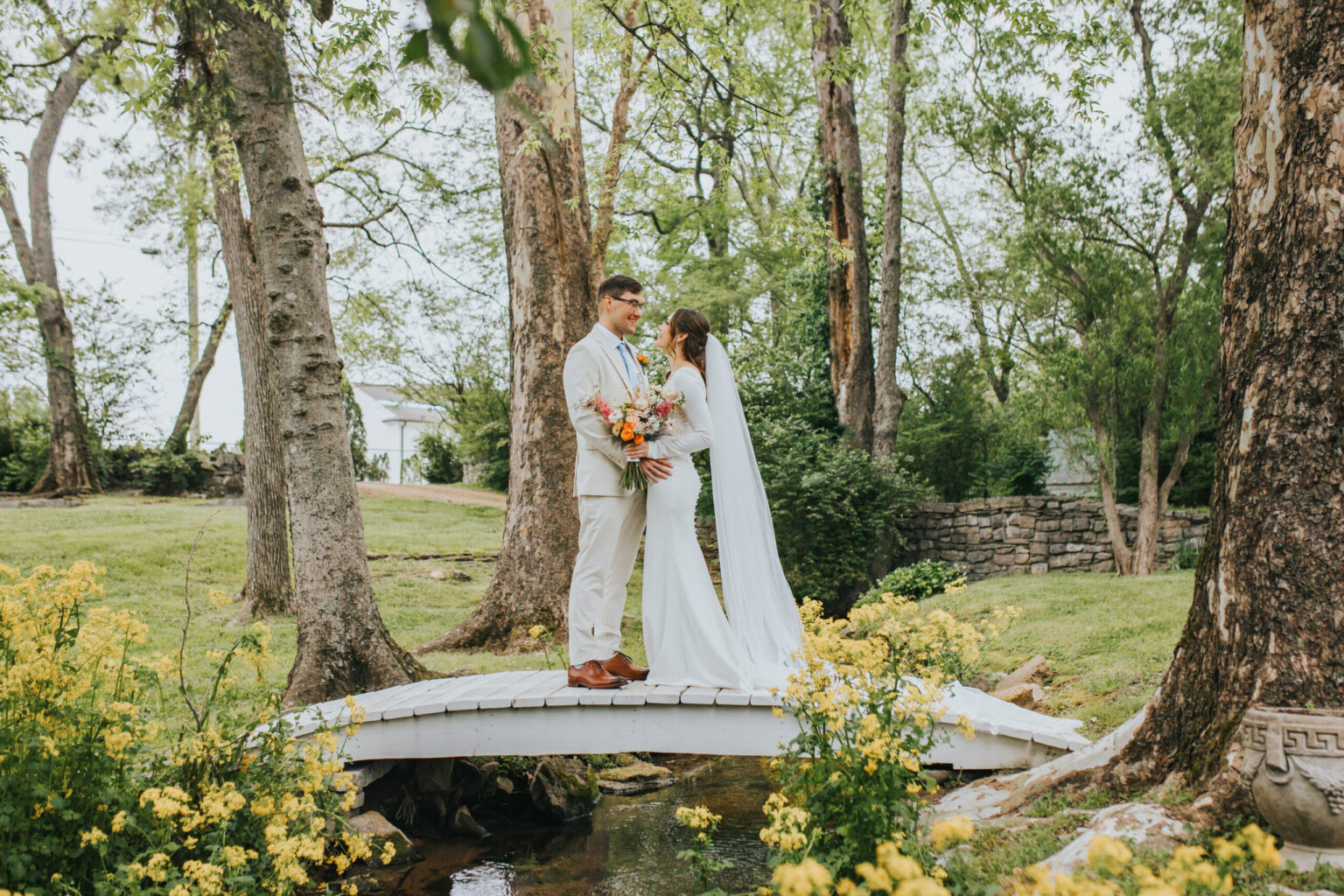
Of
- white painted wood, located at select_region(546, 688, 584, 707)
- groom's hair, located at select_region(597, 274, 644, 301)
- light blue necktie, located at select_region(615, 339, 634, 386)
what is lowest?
white painted wood, located at select_region(546, 688, 584, 707)

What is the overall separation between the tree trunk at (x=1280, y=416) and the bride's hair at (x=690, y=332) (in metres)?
2.95

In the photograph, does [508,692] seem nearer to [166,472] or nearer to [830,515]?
[830,515]

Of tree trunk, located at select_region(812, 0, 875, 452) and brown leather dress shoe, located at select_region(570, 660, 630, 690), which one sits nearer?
brown leather dress shoe, located at select_region(570, 660, 630, 690)

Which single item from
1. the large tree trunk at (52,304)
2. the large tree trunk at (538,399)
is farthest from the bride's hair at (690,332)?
the large tree trunk at (52,304)

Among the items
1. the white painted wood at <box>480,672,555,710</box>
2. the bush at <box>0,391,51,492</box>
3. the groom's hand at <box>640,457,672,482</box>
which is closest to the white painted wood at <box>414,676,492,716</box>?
the white painted wood at <box>480,672,555,710</box>

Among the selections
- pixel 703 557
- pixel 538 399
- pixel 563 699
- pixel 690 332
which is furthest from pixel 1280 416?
pixel 538 399

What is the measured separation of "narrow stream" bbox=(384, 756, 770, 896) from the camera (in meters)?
4.54

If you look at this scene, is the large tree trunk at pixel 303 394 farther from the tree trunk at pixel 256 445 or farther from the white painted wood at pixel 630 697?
the tree trunk at pixel 256 445

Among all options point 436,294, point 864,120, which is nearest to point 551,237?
point 436,294

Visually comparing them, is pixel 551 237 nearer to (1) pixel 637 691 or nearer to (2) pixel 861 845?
(1) pixel 637 691

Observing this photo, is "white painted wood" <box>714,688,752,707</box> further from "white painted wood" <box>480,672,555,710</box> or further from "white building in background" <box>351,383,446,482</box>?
"white building in background" <box>351,383,446,482</box>

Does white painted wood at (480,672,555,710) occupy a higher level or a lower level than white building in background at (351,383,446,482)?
lower

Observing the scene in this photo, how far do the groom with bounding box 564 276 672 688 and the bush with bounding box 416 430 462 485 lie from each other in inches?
1109

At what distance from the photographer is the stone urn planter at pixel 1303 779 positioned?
274 centimetres
